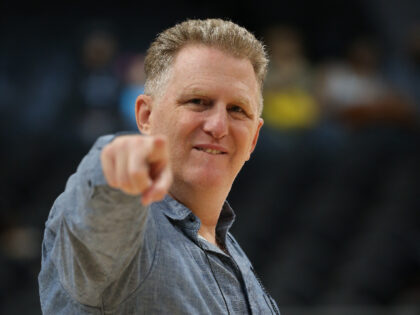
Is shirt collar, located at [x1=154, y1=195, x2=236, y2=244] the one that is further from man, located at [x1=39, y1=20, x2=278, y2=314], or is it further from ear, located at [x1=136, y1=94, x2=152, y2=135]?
ear, located at [x1=136, y1=94, x2=152, y2=135]

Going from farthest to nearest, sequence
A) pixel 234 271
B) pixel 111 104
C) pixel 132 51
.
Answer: pixel 132 51
pixel 111 104
pixel 234 271

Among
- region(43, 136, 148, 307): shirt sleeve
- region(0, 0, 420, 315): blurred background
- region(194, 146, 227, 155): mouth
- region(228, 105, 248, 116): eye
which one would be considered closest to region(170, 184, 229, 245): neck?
region(194, 146, 227, 155): mouth

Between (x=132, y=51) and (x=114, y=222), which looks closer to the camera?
(x=114, y=222)

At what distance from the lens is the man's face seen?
172 cm

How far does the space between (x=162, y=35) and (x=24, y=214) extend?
446cm

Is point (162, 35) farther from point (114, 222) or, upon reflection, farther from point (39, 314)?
point (39, 314)

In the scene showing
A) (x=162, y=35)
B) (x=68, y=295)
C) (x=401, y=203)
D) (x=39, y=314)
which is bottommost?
(x=39, y=314)

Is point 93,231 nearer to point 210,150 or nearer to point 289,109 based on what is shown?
point 210,150

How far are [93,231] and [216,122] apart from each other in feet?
1.75

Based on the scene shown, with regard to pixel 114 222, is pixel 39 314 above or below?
below

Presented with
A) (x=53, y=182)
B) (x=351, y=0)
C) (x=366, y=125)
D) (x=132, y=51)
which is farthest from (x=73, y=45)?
(x=366, y=125)

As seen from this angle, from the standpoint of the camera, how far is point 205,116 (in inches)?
67.6

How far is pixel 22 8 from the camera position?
840cm

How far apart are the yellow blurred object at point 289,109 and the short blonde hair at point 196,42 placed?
3.98m
